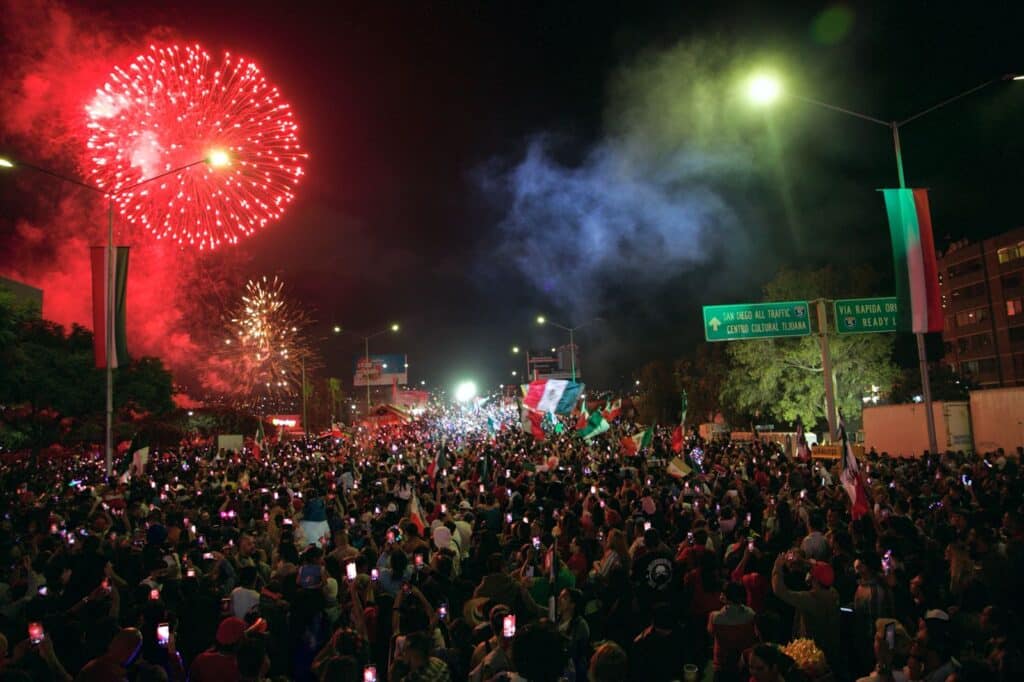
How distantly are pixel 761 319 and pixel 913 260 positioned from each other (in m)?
9.16

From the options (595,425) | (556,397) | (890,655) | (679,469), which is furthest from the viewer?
(556,397)

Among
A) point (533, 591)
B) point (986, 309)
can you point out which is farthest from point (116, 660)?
point (986, 309)

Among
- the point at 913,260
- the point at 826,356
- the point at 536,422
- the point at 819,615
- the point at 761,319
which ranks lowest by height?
the point at 819,615

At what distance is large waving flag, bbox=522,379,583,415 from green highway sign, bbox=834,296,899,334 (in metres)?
9.99

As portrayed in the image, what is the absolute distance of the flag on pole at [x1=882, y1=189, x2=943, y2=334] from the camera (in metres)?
15.2

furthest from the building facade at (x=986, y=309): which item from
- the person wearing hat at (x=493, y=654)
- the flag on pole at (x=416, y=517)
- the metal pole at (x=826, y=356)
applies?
the person wearing hat at (x=493, y=654)

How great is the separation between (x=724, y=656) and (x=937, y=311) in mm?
12489

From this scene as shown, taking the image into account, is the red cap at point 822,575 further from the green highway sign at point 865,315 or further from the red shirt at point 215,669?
the green highway sign at point 865,315

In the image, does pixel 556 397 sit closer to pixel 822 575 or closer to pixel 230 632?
pixel 822 575

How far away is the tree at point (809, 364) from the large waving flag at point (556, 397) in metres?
15.8

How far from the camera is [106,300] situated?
1797cm

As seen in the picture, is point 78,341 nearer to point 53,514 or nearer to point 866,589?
point 53,514

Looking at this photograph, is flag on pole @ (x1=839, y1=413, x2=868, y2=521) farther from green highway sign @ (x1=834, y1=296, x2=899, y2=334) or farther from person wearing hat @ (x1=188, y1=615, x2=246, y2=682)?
green highway sign @ (x1=834, y1=296, x2=899, y2=334)

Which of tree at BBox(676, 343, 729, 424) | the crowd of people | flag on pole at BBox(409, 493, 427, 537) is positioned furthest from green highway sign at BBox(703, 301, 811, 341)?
tree at BBox(676, 343, 729, 424)
